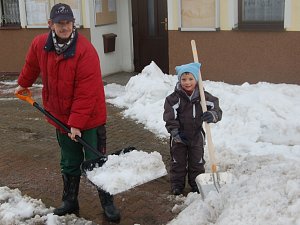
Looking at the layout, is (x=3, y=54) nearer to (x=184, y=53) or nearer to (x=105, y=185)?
(x=184, y=53)

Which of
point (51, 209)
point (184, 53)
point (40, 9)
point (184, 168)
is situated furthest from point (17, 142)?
point (40, 9)

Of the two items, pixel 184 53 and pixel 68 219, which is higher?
pixel 184 53

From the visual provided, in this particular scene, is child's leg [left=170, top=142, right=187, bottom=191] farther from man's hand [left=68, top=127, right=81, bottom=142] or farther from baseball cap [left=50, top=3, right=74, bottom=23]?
baseball cap [left=50, top=3, right=74, bottom=23]

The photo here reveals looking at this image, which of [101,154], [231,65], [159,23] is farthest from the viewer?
[159,23]

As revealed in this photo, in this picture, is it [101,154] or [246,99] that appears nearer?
[101,154]

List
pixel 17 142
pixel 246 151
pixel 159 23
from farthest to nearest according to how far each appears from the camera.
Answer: pixel 159 23 → pixel 17 142 → pixel 246 151

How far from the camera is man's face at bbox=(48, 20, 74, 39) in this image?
4039mm

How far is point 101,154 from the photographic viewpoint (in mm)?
4355

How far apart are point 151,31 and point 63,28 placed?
24.8 ft

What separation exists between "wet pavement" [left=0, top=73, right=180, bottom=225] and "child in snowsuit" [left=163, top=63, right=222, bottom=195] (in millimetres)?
301

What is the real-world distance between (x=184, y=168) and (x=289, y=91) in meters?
3.84

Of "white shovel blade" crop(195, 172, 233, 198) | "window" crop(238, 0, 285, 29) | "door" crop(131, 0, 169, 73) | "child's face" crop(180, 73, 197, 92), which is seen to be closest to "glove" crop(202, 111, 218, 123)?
"child's face" crop(180, 73, 197, 92)

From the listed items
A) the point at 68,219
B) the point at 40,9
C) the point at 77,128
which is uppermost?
the point at 40,9

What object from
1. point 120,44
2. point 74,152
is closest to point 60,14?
point 74,152
